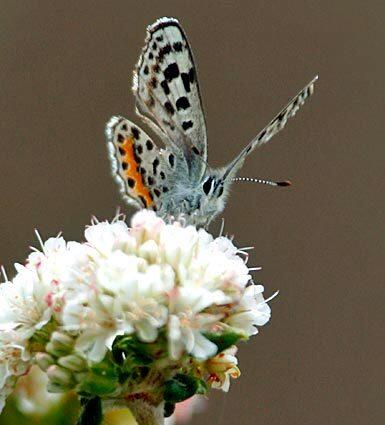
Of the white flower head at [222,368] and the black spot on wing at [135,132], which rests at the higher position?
the black spot on wing at [135,132]

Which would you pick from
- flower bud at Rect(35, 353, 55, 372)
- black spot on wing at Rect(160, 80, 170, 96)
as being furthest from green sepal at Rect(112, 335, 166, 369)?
black spot on wing at Rect(160, 80, 170, 96)

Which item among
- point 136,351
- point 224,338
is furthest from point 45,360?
point 224,338

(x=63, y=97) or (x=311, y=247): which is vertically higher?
(x=63, y=97)

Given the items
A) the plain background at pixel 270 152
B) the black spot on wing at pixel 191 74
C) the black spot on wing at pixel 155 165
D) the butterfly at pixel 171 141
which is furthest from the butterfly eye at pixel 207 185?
the plain background at pixel 270 152

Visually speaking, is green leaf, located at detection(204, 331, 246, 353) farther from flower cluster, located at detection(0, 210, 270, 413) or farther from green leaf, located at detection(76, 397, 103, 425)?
green leaf, located at detection(76, 397, 103, 425)

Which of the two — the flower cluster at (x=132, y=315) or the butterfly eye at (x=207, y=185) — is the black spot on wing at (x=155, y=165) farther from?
the flower cluster at (x=132, y=315)


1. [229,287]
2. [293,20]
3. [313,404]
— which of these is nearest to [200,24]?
[293,20]

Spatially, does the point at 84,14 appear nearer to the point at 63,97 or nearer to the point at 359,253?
the point at 63,97

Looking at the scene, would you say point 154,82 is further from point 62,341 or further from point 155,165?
point 62,341
